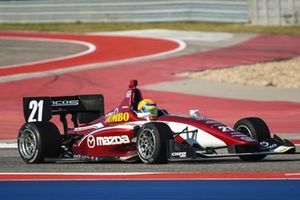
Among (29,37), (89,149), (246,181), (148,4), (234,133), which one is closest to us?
(246,181)

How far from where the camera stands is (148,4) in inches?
1521

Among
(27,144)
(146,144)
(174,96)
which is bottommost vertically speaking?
(146,144)

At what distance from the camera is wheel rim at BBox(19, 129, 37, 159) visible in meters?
13.1

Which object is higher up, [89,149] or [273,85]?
[273,85]

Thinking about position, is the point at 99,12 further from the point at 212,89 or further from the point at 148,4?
the point at 212,89

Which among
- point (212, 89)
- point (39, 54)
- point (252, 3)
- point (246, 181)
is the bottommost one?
point (246, 181)

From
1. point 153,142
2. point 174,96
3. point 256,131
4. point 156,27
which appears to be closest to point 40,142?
point 153,142

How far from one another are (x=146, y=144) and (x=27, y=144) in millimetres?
2090

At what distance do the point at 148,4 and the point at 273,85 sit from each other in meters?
15.7

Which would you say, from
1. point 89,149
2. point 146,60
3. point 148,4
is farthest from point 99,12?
Result: point 89,149

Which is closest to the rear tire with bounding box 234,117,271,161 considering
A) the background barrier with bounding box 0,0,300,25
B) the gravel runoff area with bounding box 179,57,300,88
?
the gravel runoff area with bounding box 179,57,300,88

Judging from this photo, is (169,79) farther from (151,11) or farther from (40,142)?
(151,11)

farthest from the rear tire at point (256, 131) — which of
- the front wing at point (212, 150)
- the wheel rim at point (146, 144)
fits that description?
the wheel rim at point (146, 144)

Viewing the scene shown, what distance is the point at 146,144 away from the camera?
39.2ft
